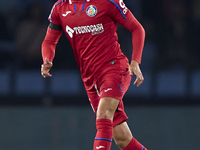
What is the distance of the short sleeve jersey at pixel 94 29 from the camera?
3111mm

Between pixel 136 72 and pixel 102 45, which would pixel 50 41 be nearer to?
pixel 102 45

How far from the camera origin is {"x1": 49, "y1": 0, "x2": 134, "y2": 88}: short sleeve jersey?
3.11m

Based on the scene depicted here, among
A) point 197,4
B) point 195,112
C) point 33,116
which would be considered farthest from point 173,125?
point 197,4

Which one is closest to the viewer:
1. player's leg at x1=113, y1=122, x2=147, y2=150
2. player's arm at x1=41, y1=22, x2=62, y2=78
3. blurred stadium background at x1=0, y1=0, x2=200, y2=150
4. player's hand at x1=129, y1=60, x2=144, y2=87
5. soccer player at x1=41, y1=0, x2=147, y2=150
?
player's hand at x1=129, y1=60, x2=144, y2=87

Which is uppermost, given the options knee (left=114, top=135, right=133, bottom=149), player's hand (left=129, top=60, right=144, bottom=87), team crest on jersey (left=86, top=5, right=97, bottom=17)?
team crest on jersey (left=86, top=5, right=97, bottom=17)

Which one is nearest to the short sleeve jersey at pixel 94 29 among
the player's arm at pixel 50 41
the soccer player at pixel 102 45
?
the soccer player at pixel 102 45

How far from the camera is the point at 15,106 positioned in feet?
23.9

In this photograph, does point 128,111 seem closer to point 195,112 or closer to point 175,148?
point 195,112

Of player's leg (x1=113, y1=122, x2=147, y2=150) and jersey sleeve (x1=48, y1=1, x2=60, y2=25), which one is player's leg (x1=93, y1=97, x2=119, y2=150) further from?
jersey sleeve (x1=48, y1=1, x2=60, y2=25)

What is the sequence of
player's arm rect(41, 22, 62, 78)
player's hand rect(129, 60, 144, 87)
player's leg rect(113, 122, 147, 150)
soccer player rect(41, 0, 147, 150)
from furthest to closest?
player's arm rect(41, 22, 62, 78) → player's leg rect(113, 122, 147, 150) → soccer player rect(41, 0, 147, 150) → player's hand rect(129, 60, 144, 87)

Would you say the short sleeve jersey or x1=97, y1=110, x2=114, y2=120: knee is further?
the short sleeve jersey

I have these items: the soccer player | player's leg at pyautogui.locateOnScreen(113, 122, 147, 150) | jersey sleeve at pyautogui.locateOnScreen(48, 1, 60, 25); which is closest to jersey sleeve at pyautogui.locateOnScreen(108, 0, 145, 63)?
the soccer player

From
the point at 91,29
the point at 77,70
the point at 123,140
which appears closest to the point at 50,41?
the point at 91,29

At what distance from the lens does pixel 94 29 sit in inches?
123
